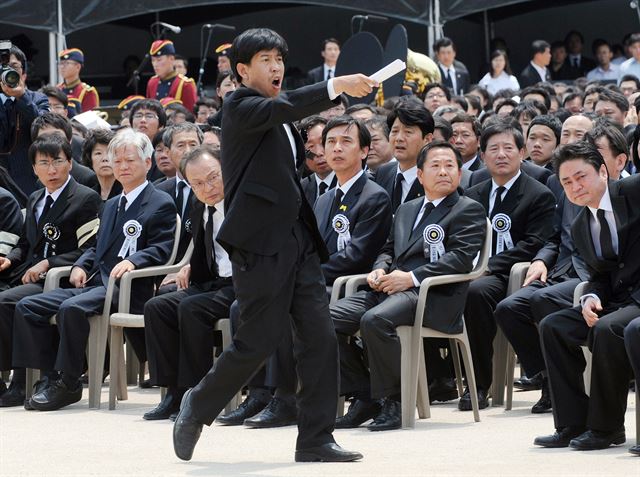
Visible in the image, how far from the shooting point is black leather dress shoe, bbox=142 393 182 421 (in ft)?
23.6

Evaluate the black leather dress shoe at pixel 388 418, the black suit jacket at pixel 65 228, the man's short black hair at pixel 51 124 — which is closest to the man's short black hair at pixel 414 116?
the black leather dress shoe at pixel 388 418

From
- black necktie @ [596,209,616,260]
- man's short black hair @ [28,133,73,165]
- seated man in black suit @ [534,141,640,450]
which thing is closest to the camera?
seated man in black suit @ [534,141,640,450]

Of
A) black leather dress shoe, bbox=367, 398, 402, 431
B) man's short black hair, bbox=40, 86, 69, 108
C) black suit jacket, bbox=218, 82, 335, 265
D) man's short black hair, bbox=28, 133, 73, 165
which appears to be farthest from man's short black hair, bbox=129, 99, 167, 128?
black suit jacket, bbox=218, 82, 335, 265

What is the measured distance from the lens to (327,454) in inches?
215

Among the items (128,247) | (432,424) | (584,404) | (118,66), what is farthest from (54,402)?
(118,66)

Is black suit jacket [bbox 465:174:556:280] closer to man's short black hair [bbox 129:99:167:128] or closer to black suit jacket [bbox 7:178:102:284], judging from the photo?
black suit jacket [bbox 7:178:102:284]

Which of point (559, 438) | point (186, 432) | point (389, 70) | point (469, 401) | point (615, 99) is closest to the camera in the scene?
point (389, 70)

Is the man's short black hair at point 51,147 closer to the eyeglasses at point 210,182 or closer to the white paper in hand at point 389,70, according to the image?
the eyeglasses at point 210,182

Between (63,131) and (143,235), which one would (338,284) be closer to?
(143,235)

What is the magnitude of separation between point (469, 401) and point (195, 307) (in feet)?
5.17

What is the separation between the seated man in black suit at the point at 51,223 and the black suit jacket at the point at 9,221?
0.16 feet

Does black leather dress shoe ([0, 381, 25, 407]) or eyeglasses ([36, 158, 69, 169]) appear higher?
eyeglasses ([36, 158, 69, 169])

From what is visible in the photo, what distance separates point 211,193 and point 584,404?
2471 mm

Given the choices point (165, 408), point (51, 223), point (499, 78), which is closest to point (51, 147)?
point (51, 223)
